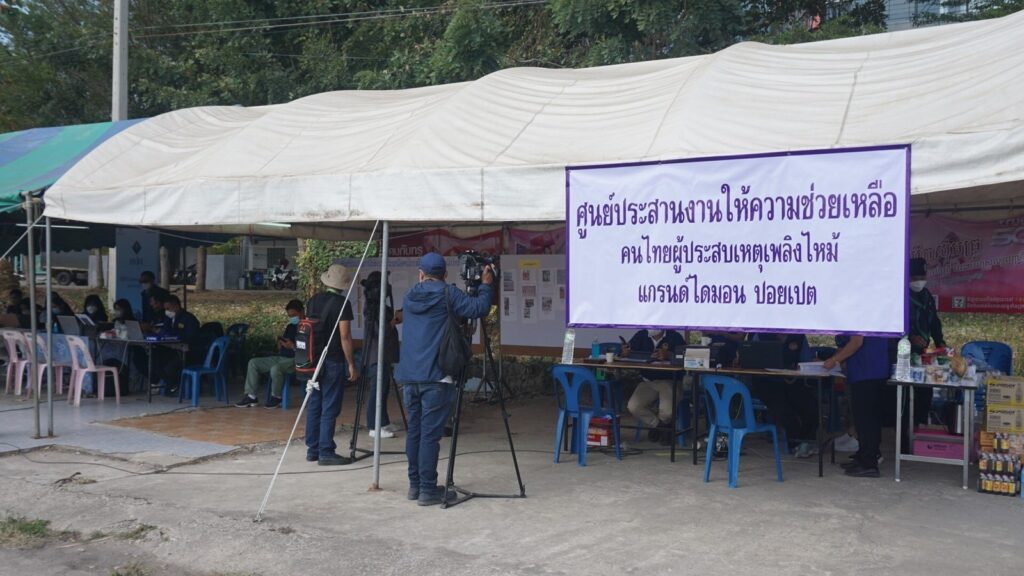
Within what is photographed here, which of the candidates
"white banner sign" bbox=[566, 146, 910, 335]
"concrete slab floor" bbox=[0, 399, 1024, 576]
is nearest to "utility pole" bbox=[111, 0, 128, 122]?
"concrete slab floor" bbox=[0, 399, 1024, 576]

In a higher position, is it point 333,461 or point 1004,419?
point 1004,419

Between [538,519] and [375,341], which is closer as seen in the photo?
[538,519]

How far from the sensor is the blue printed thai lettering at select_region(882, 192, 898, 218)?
5211 mm

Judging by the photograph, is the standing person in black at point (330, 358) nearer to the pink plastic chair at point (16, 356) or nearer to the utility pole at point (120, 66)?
the pink plastic chair at point (16, 356)

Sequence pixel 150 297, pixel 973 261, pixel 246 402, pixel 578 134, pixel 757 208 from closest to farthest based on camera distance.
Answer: pixel 757 208, pixel 578 134, pixel 973 261, pixel 246 402, pixel 150 297

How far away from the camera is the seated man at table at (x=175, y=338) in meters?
11.5

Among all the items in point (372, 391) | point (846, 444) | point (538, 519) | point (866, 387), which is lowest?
point (538, 519)

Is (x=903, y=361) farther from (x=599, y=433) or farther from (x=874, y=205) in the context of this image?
(x=599, y=433)

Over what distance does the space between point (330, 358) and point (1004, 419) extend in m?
5.34

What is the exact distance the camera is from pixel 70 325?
12.5m

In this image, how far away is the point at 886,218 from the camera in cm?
524

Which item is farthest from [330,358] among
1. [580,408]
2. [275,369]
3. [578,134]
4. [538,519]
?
[275,369]

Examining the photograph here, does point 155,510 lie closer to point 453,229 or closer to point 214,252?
point 453,229

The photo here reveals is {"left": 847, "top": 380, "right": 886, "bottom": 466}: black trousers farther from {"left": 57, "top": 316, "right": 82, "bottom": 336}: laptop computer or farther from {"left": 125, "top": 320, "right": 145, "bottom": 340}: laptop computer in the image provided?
{"left": 57, "top": 316, "right": 82, "bottom": 336}: laptop computer
